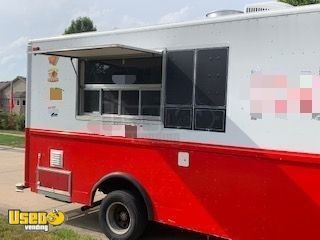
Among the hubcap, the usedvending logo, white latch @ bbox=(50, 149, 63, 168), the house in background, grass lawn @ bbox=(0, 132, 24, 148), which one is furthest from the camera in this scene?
the house in background

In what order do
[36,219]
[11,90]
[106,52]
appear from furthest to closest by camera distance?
[11,90], [36,219], [106,52]

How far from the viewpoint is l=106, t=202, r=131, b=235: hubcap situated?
6.55 meters

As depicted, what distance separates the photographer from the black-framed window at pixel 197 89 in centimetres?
557

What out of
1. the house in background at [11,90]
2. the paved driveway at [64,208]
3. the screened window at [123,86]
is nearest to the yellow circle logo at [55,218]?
the paved driveway at [64,208]

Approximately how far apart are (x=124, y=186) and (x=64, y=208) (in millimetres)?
2078

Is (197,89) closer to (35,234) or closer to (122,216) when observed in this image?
(122,216)

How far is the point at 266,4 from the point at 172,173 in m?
2.15

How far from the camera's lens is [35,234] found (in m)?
6.57

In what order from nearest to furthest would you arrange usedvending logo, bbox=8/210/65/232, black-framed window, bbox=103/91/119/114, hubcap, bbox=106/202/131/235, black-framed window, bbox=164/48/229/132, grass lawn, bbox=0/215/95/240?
black-framed window, bbox=164/48/229/132 < grass lawn, bbox=0/215/95/240 < hubcap, bbox=106/202/131/235 < black-framed window, bbox=103/91/119/114 < usedvending logo, bbox=8/210/65/232

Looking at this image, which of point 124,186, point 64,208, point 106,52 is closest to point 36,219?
point 64,208

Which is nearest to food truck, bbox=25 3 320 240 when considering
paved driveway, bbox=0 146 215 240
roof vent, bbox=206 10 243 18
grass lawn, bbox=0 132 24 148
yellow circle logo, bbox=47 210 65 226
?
roof vent, bbox=206 10 243 18

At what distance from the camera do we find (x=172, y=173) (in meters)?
5.96

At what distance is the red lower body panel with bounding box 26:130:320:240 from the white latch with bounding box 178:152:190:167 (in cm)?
5

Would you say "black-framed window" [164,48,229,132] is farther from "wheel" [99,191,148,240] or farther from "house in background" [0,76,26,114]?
"house in background" [0,76,26,114]
